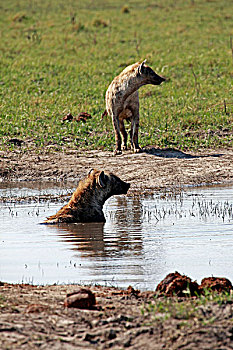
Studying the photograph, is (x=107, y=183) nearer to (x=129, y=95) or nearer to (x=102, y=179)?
(x=102, y=179)

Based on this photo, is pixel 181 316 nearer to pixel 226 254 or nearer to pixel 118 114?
pixel 226 254

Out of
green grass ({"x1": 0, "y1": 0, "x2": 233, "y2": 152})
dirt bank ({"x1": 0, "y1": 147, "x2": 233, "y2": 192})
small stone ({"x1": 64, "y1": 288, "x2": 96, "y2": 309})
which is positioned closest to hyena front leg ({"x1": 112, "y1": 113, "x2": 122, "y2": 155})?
dirt bank ({"x1": 0, "y1": 147, "x2": 233, "y2": 192})

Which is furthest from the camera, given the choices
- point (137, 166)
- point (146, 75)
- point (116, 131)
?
point (116, 131)

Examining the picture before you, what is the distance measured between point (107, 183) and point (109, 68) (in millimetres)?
13912

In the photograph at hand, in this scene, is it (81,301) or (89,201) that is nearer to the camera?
(81,301)

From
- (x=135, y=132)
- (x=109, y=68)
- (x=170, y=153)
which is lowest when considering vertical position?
(x=170, y=153)

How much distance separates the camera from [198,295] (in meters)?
4.34

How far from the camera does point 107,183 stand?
850 cm

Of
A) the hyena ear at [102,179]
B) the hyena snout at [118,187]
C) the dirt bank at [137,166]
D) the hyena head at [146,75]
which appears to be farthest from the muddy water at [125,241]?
the hyena head at [146,75]

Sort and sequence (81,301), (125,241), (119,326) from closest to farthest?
(119,326), (81,301), (125,241)

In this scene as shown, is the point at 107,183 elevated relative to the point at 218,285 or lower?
elevated

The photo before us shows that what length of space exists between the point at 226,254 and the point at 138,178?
5.82 meters

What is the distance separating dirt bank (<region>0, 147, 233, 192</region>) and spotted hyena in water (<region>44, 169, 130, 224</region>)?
2.79 metres

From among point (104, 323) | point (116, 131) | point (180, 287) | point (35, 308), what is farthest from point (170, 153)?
point (104, 323)
